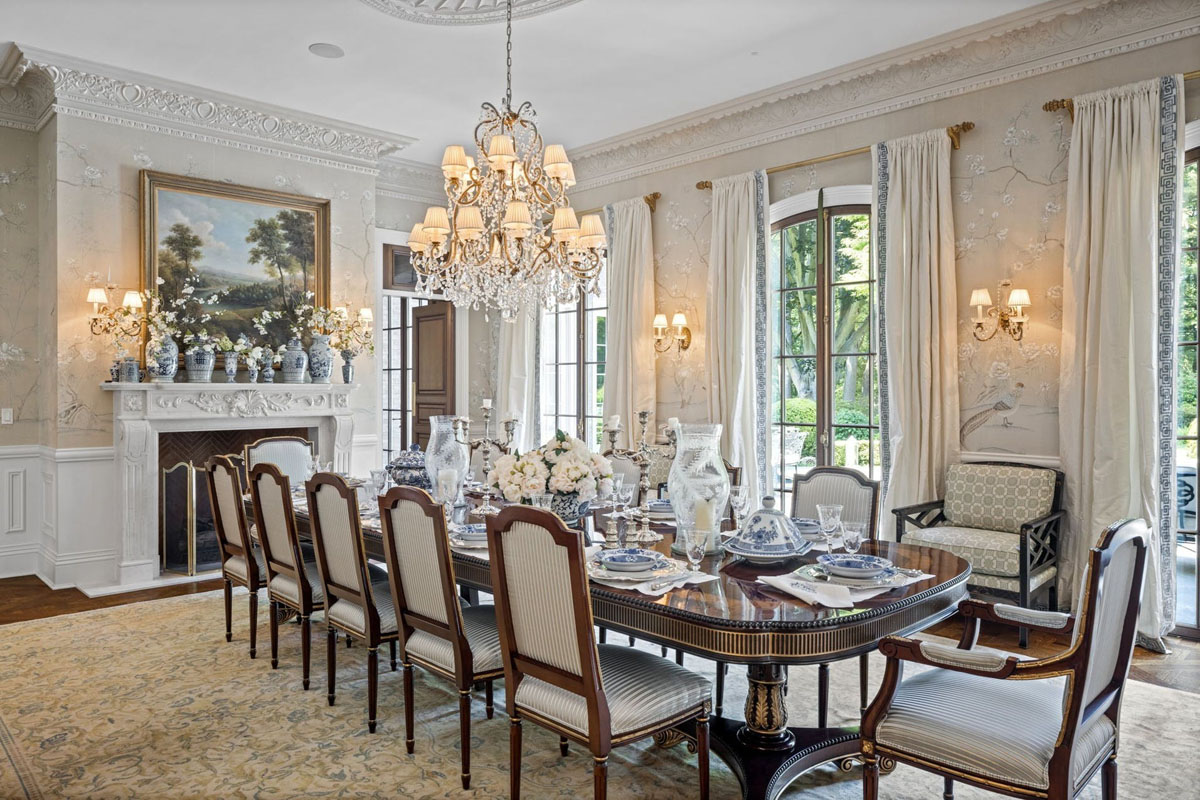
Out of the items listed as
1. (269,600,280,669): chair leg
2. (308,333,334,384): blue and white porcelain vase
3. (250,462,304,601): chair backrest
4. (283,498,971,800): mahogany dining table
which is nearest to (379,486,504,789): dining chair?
(283,498,971,800): mahogany dining table

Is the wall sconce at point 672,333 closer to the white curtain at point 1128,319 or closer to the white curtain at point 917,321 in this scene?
the white curtain at point 917,321

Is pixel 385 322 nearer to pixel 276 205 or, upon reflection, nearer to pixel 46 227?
pixel 276 205

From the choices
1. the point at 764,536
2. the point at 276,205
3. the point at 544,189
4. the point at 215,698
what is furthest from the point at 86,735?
the point at 276,205

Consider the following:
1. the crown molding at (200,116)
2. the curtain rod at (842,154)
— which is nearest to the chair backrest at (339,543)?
the crown molding at (200,116)

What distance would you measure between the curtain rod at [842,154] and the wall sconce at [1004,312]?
0.93m

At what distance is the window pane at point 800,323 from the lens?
18.7 feet

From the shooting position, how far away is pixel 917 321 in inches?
193

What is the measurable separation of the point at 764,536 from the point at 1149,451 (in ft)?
8.47

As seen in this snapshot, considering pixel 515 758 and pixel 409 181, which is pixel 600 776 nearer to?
pixel 515 758

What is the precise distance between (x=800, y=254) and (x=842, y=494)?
2.68m

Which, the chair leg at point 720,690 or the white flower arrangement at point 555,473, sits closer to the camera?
the white flower arrangement at point 555,473

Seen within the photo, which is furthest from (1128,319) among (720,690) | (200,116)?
(200,116)

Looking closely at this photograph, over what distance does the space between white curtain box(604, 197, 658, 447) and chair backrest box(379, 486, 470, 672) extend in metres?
3.70

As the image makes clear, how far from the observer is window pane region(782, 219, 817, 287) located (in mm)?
5711
